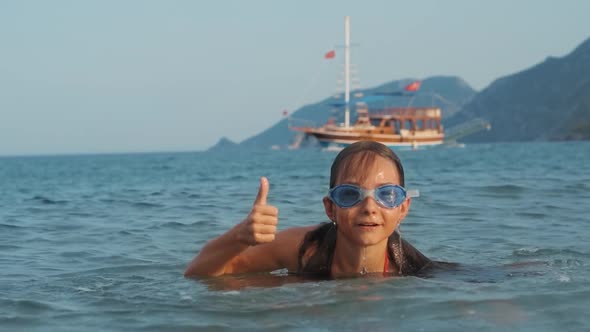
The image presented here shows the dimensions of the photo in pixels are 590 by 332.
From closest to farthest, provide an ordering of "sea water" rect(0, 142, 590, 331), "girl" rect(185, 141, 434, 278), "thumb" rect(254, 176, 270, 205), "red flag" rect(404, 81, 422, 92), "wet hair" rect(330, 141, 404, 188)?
"thumb" rect(254, 176, 270, 205)
"sea water" rect(0, 142, 590, 331)
"girl" rect(185, 141, 434, 278)
"wet hair" rect(330, 141, 404, 188)
"red flag" rect(404, 81, 422, 92)

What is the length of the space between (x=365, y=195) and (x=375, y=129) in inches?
3045

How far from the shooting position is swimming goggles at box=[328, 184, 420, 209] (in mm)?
4289

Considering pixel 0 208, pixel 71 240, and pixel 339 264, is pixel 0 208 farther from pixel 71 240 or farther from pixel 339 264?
pixel 339 264

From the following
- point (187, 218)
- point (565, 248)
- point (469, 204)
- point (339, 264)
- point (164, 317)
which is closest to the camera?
point (164, 317)

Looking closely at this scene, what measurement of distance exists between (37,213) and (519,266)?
31.1 ft

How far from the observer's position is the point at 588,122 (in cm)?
16888

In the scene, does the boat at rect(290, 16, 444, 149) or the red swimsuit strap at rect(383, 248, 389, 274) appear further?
the boat at rect(290, 16, 444, 149)

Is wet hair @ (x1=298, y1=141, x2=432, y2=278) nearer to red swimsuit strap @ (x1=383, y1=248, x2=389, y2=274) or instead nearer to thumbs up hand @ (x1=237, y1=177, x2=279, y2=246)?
red swimsuit strap @ (x1=383, y1=248, x2=389, y2=274)

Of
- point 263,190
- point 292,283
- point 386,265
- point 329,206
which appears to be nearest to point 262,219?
point 263,190

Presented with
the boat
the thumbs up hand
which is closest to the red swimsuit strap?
the thumbs up hand

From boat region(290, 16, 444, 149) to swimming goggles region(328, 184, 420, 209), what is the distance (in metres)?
68.2

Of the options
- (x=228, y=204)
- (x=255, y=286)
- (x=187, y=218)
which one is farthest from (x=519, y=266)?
(x=228, y=204)

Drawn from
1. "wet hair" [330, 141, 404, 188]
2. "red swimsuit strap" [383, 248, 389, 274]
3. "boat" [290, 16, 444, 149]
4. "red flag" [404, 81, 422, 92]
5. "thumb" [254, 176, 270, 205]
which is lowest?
"red swimsuit strap" [383, 248, 389, 274]

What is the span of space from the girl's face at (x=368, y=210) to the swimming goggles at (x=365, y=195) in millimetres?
21
